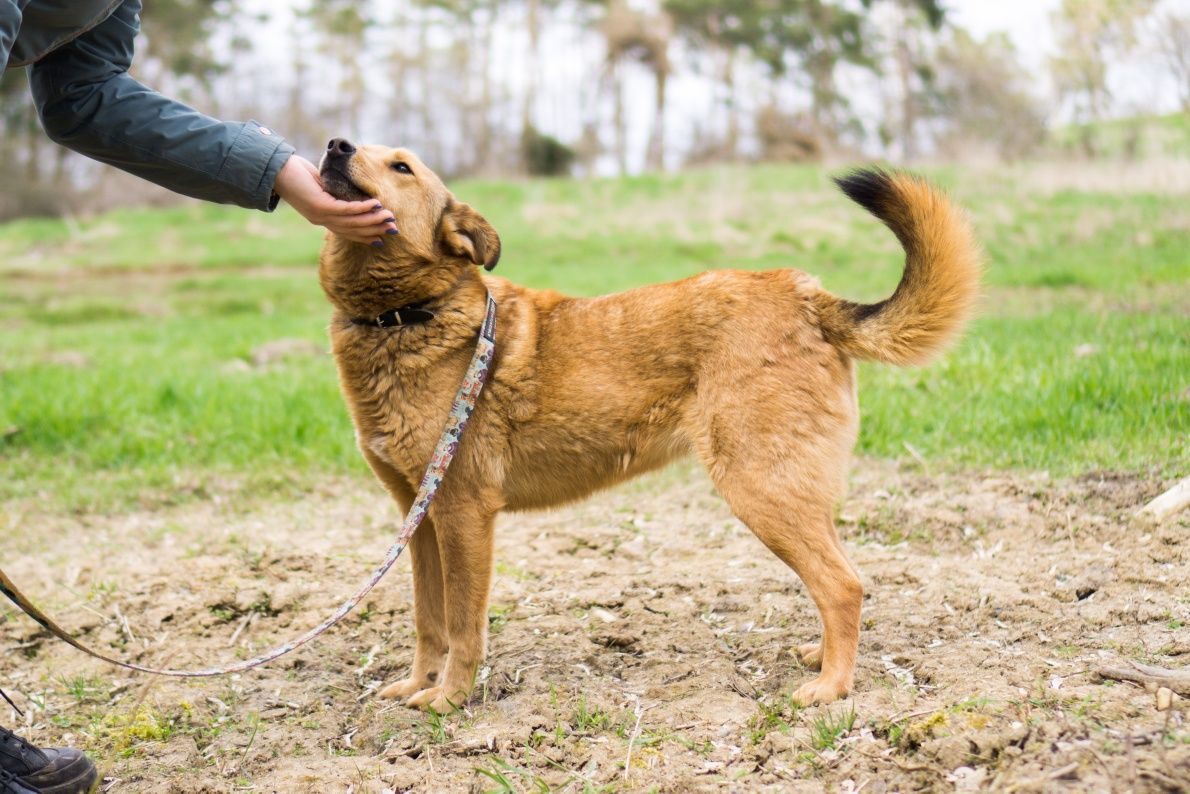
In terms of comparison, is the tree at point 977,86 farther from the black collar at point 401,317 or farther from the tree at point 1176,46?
the black collar at point 401,317

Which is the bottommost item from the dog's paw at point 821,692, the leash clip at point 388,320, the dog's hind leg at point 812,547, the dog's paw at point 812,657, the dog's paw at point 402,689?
the dog's paw at point 402,689

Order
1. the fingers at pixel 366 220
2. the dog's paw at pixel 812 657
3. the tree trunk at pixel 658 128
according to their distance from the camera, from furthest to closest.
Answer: the tree trunk at pixel 658 128 < the dog's paw at pixel 812 657 < the fingers at pixel 366 220

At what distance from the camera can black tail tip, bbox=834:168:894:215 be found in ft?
10.9

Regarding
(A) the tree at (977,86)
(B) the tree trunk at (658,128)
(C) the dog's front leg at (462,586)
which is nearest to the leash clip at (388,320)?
(C) the dog's front leg at (462,586)

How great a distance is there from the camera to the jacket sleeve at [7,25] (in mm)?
2420

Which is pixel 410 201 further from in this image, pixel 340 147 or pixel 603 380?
pixel 603 380

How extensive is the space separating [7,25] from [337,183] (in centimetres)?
124

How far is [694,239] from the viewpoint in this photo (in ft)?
55.2

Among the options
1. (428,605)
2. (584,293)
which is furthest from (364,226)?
(584,293)

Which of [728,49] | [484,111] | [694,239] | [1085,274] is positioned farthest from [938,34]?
[1085,274]

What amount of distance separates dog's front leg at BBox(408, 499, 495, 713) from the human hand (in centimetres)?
95

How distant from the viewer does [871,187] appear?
3.33 metres

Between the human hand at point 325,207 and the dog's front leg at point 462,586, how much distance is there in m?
0.95

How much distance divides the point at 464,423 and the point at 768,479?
1029 mm
